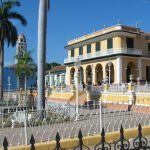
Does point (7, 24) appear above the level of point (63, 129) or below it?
above

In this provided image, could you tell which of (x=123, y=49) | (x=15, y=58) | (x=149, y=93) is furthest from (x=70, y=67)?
(x=149, y=93)

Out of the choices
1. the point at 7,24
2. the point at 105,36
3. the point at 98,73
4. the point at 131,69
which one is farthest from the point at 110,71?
the point at 7,24

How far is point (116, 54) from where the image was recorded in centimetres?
3912

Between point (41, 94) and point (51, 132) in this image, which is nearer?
point (51, 132)

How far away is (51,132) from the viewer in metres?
10.3

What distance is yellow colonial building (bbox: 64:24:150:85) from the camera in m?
39.3

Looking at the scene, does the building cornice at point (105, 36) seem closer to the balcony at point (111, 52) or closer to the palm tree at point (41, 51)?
the balcony at point (111, 52)

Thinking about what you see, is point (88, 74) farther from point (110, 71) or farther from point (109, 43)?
point (109, 43)

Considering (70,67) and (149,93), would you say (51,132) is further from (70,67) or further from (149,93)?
(70,67)

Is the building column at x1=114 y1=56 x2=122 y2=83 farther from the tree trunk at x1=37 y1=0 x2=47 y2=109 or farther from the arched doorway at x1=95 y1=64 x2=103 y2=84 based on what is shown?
the tree trunk at x1=37 y1=0 x2=47 y2=109

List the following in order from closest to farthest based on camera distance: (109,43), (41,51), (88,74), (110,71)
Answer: (41,51) < (109,43) < (110,71) < (88,74)

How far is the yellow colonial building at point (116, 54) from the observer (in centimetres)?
3934

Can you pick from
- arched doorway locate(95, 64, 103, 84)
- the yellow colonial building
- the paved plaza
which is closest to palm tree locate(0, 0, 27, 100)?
the yellow colonial building

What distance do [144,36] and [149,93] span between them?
72.0ft
